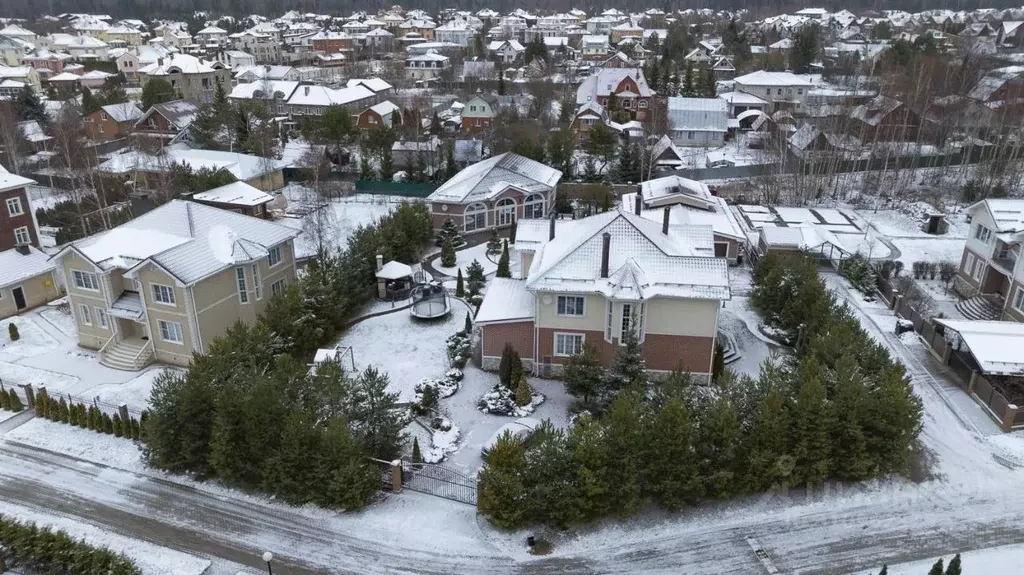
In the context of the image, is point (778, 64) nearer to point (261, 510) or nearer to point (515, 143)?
point (515, 143)

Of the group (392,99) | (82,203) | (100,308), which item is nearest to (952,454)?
(100,308)

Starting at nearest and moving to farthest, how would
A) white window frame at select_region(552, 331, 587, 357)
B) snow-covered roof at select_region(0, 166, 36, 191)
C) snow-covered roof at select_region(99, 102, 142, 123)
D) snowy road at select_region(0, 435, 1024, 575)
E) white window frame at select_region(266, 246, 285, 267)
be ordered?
snowy road at select_region(0, 435, 1024, 575), white window frame at select_region(552, 331, 587, 357), white window frame at select_region(266, 246, 285, 267), snow-covered roof at select_region(0, 166, 36, 191), snow-covered roof at select_region(99, 102, 142, 123)

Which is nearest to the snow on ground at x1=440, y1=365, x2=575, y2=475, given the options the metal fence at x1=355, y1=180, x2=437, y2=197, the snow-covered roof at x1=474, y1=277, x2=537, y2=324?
the snow-covered roof at x1=474, y1=277, x2=537, y2=324

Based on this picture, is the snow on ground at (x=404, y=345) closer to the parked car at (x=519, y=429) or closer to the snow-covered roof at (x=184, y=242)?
the parked car at (x=519, y=429)

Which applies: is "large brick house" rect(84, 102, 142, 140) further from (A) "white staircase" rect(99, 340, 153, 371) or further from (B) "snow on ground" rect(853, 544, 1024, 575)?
(B) "snow on ground" rect(853, 544, 1024, 575)

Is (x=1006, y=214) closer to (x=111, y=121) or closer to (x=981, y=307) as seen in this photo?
(x=981, y=307)
